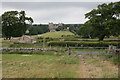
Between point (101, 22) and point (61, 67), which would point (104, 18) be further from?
point (61, 67)

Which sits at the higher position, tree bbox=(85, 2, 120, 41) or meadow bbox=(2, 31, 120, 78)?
tree bbox=(85, 2, 120, 41)

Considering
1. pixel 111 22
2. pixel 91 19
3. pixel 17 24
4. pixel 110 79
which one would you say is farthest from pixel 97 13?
pixel 110 79

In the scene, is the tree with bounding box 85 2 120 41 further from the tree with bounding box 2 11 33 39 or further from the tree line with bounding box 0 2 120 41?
the tree with bounding box 2 11 33 39

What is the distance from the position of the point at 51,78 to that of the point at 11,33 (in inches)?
1365

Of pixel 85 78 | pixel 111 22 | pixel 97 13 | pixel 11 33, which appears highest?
pixel 97 13

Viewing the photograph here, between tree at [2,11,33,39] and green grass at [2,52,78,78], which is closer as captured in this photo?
green grass at [2,52,78,78]

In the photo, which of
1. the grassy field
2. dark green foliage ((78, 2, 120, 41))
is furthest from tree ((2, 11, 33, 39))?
the grassy field

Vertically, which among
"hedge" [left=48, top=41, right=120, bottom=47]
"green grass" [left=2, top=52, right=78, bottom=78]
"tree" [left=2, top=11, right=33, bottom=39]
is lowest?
"green grass" [left=2, top=52, right=78, bottom=78]

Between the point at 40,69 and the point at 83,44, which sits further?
the point at 83,44

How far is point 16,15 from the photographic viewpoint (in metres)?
40.4

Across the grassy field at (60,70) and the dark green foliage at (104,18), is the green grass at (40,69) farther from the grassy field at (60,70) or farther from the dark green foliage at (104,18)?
the dark green foliage at (104,18)

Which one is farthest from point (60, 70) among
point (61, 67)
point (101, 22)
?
point (101, 22)

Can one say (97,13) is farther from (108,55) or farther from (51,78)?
(51,78)

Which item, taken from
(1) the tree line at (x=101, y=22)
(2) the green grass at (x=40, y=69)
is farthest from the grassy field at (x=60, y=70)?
(1) the tree line at (x=101, y=22)
